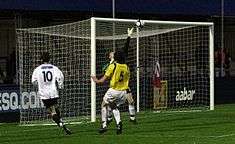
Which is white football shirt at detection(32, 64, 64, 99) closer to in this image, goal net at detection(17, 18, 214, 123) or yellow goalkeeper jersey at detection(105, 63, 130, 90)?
yellow goalkeeper jersey at detection(105, 63, 130, 90)

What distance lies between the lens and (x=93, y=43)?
2156cm

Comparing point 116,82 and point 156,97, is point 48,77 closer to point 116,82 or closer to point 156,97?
point 116,82

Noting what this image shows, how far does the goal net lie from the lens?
2277cm

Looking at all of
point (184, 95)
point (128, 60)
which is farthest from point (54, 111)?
point (184, 95)

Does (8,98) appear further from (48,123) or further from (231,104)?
(231,104)

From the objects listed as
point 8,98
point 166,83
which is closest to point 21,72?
point 8,98

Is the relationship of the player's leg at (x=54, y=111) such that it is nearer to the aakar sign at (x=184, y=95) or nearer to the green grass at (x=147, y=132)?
the green grass at (x=147, y=132)

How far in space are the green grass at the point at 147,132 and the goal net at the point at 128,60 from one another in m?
1.54

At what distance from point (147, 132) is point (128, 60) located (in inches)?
321

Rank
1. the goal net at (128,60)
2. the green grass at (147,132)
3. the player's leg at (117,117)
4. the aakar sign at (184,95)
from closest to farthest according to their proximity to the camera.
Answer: the green grass at (147,132)
the player's leg at (117,117)
the goal net at (128,60)
the aakar sign at (184,95)

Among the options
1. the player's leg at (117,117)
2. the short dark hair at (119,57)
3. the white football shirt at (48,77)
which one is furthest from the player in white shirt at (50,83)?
the short dark hair at (119,57)

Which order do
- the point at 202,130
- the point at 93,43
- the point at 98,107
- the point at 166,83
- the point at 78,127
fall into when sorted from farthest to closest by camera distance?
the point at 166,83 → the point at 98,107 → the point at 93,43 → the point at 78,127 → the point at 202,130

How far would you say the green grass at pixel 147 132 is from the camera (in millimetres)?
15992

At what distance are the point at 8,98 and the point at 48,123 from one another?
1.72m
